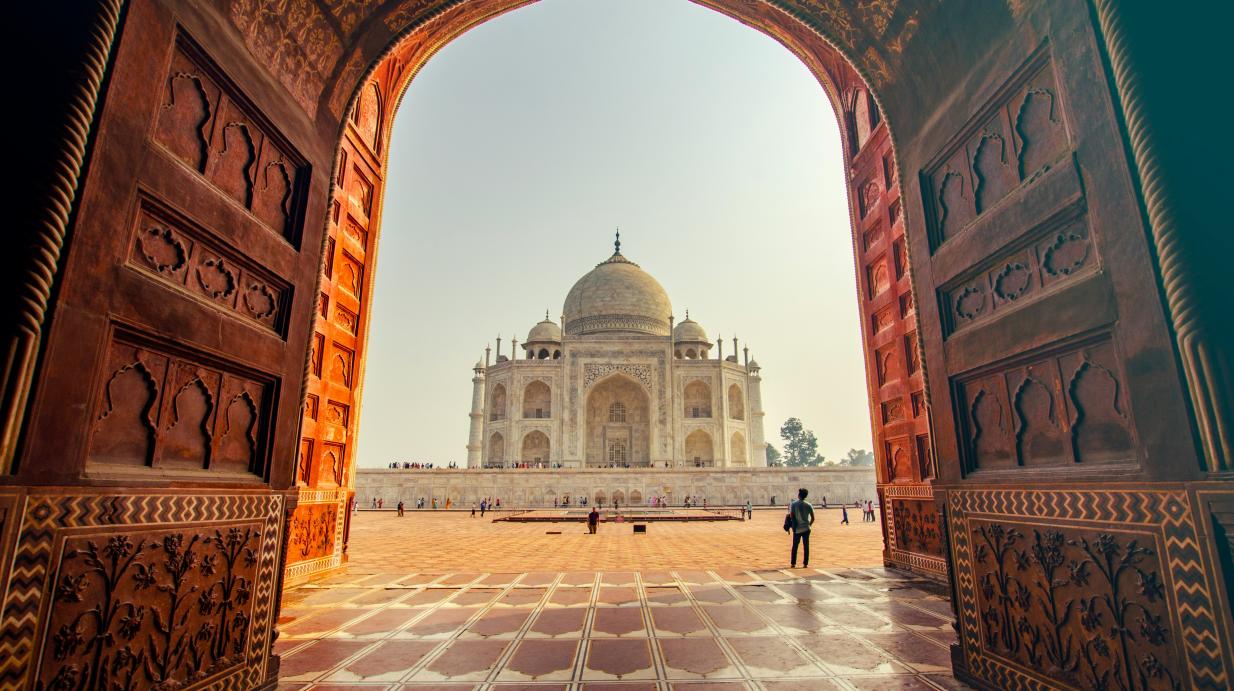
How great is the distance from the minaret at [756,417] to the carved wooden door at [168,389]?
3763cm

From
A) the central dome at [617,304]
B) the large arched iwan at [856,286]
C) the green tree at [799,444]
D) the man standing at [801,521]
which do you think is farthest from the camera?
the green tree at [799,444]

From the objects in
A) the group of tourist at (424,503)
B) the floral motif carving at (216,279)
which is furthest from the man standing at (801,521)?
the group of tourist at (424,503)

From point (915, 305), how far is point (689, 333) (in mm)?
39563

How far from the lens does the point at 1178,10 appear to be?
245 cm

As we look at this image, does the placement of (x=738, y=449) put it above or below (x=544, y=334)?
below

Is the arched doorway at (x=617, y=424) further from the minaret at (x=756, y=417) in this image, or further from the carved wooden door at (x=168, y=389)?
the carved wooden door at (x=168, y=389)

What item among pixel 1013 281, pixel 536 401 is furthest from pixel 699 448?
pixel 1013 281

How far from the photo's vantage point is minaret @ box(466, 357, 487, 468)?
38781 millimetres

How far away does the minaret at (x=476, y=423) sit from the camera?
38781 millimetres

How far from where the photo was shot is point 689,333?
43.7 meters

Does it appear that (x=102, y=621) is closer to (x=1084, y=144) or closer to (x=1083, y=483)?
(x=1083, y=483)

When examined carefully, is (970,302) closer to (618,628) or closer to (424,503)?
(618,628)

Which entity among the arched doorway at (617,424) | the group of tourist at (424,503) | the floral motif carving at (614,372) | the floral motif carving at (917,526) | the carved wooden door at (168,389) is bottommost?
the group of tourist at (424,503)

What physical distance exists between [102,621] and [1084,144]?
186 inches
